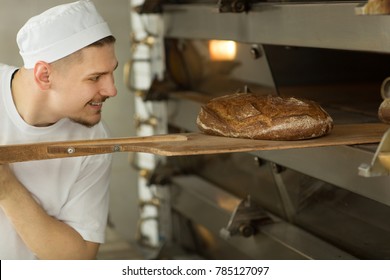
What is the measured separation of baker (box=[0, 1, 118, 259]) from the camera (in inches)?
76.0

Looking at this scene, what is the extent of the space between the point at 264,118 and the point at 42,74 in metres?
0.60

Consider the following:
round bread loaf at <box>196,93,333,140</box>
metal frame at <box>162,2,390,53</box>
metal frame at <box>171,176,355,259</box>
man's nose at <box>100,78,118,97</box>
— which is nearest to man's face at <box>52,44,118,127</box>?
man's nose at <box>100,78,118,97</box>

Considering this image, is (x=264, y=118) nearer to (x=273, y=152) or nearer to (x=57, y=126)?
(x=273, y=152)

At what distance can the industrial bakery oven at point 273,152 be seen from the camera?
1.92 metres

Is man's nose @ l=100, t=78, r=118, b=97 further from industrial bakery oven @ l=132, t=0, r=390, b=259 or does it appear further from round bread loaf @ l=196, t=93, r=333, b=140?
industrial bakery oven @ l=132, t=0, r=390, b=259

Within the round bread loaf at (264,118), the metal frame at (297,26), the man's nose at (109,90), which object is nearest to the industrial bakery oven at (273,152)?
the metal frame at (297,26)

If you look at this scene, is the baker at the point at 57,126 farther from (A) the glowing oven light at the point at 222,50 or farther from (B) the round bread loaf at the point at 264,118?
(A) the glowing oven light at the point at 222,50

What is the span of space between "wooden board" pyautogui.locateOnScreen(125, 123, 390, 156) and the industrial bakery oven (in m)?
0.05

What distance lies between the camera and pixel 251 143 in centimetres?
163

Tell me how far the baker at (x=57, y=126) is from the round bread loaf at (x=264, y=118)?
0.97 feet

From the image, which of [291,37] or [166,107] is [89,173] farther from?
[166,107]

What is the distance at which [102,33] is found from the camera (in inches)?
77.0

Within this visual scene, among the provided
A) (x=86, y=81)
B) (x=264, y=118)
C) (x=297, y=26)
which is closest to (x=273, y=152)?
(x=297, y=26)
